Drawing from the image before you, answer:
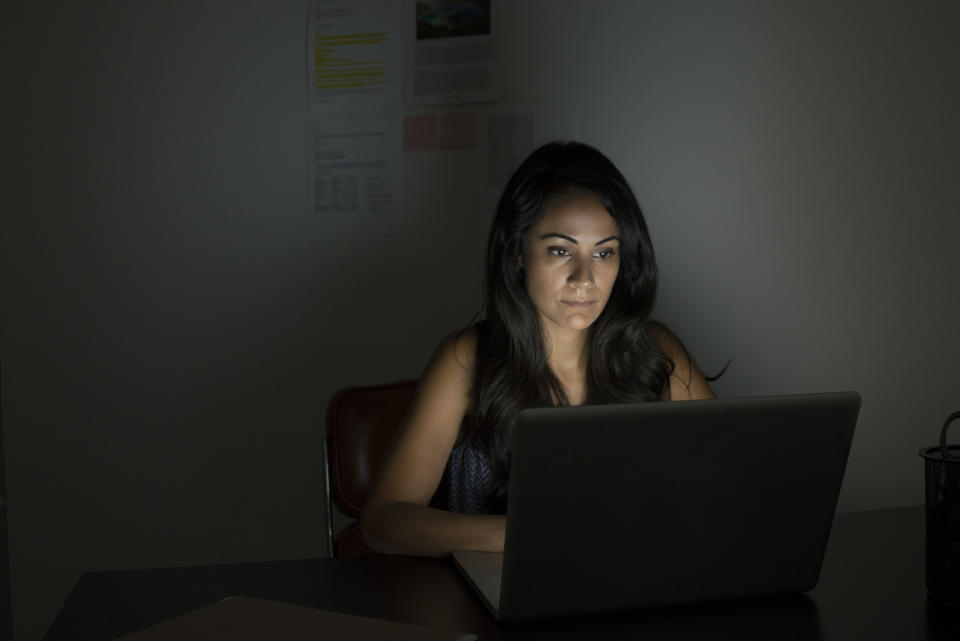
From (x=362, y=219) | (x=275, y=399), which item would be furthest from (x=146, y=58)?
(x=275, y=399)

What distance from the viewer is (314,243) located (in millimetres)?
2580

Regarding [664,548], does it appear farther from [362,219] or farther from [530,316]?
[362,219]

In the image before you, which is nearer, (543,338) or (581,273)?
(581,273)

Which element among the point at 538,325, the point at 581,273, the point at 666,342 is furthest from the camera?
the point at 666,342

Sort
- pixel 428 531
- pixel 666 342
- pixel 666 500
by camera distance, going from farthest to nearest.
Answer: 1. pixel 666 342
2. pixel 428 531
3. pixel 666 500

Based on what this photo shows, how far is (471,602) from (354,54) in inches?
74.2

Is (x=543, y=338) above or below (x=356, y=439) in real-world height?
above

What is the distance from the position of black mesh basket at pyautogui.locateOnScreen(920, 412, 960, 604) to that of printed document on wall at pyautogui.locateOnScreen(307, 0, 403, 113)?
186 centimetres

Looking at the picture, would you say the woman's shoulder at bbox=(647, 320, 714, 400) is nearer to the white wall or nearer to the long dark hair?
the long dark hair

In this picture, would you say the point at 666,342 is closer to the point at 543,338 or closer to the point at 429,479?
the point at 543,338

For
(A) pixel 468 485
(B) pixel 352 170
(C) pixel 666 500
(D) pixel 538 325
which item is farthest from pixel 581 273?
(B) pixel 352 170

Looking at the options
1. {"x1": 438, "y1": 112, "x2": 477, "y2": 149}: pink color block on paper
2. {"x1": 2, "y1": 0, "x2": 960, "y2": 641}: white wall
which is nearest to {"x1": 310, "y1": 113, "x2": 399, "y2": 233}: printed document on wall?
{"x1": 2, "y1": 0, "x2": 960, "y2": 641}: white wall

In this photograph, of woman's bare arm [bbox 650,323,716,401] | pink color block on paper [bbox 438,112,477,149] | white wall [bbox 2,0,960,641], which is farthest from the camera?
pink color block on paper [bbox 438,112,477,149]

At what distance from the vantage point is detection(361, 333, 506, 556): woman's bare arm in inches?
48.4
